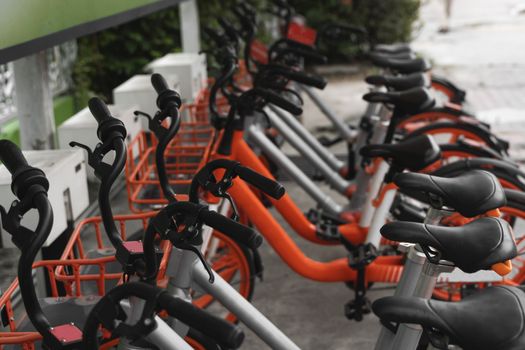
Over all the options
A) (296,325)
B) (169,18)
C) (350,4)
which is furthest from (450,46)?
(296,325)

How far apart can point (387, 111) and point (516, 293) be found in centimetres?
255

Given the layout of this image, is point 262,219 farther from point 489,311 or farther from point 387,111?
point 489,311

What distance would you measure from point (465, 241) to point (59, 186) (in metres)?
1.76

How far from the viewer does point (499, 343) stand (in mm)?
1816

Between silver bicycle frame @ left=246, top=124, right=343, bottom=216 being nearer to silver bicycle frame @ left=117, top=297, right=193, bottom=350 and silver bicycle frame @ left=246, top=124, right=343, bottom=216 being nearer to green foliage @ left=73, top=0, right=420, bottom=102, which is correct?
silver bicycle frame @ left=117, top=297, right=193, bottom=350

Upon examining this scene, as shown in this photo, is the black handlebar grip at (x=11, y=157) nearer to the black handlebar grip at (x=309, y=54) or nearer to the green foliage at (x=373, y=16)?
the black handlebar grip at (x=309, y=54)

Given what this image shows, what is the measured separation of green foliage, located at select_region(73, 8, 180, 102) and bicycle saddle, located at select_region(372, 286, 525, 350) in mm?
6316

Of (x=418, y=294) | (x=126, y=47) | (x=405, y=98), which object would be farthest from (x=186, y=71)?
(x=418, y=294)

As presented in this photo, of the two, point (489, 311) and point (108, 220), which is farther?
point (108, 220)

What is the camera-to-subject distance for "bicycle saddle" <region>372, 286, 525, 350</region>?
183 cm

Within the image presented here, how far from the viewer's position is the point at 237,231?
1.82 m

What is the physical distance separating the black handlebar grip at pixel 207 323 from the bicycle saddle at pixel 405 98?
2524 mm

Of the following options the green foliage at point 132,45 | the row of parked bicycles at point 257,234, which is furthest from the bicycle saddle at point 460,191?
the green foliage at point 132,45

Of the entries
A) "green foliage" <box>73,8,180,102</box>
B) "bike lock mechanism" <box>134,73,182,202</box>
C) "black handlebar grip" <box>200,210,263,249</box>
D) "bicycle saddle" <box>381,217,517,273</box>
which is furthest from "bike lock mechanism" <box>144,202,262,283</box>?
"green foliage" <box>73,8,180,102</box>
